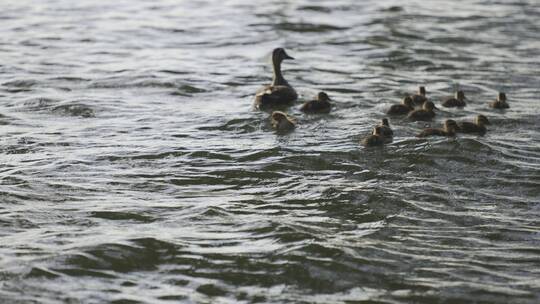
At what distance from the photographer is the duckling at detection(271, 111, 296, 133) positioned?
1038cm

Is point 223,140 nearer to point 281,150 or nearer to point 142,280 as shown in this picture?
point 281,150

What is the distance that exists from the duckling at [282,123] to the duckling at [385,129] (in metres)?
0.96

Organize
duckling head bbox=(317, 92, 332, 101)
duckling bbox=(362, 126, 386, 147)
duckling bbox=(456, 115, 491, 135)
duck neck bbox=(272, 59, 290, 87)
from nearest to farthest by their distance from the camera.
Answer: duckling bbox=(362, 126, 386, 147) → duckling bbox=(456, 115, 491, 135) → duckling head bbox=(317, 92, 332, 101) → duck neck bbox=(272, 59, 290, 87)

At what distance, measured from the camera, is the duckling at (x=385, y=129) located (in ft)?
32.6

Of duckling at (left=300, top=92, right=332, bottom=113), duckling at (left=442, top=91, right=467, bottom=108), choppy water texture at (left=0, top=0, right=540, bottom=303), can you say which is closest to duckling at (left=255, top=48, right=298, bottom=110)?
choppy water texture at (left=0, top=0, right=540, bottom=303)

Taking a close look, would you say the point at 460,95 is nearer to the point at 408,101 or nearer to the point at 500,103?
the point at 500,103

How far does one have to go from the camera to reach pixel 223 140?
397 inches

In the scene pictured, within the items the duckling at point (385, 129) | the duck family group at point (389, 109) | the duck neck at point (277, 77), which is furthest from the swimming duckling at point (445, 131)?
the duck neck at point (277, 77)

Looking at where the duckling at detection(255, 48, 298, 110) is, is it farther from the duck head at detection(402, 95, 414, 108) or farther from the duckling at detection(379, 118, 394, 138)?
the duckling at detection(379, 118, 394, 138)

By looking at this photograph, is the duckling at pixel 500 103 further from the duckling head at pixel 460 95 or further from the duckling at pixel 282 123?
the duckling at pixel 282 123

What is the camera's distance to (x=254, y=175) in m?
8.88

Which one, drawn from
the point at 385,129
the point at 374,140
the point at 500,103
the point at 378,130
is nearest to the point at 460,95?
the point at 500,103

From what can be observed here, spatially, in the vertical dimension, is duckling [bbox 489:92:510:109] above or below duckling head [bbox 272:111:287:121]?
below

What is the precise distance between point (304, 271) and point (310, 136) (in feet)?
12.1
